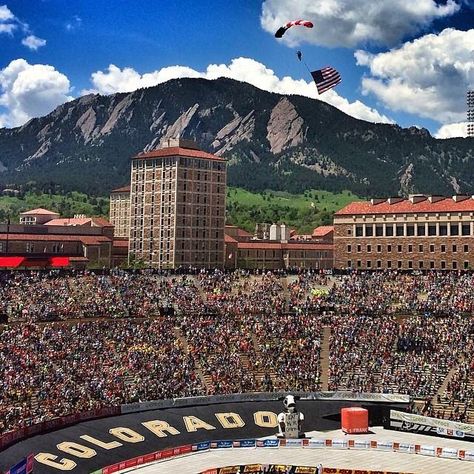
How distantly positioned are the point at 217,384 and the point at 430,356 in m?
21.8

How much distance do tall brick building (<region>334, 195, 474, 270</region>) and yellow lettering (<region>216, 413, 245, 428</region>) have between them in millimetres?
66292

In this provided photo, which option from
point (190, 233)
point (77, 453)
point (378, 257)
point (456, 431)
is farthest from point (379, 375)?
point (190, 233)

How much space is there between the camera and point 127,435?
52531 mm

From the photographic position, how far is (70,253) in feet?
546

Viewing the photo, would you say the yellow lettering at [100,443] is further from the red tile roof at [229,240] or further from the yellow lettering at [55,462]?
the red tile roof at [229,240]

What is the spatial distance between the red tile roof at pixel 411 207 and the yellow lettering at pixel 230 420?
71.0 metres

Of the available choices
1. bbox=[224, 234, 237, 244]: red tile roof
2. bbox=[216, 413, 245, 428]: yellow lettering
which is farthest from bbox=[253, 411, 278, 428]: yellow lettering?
bbox=[224, 234, 237, 244]: red tile roof

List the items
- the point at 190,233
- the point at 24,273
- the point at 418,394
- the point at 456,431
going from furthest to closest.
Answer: the point at 190,233
the point at 24,273
the point at 418,394
the point at 456,431

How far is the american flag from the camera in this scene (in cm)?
5622

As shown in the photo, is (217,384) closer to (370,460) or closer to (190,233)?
(370,460)

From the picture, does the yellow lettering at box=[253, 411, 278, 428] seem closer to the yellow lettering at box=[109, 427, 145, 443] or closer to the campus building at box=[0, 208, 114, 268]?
the yellow lettering at box=[109, 427, 145, 443]

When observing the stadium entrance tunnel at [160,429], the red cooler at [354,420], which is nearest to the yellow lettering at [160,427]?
the stadium entrance tunnel at [160,429]

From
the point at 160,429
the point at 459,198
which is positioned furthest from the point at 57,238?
the point at 160,429

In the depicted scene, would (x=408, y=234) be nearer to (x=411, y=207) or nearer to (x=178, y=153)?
(x=411, y=207)
